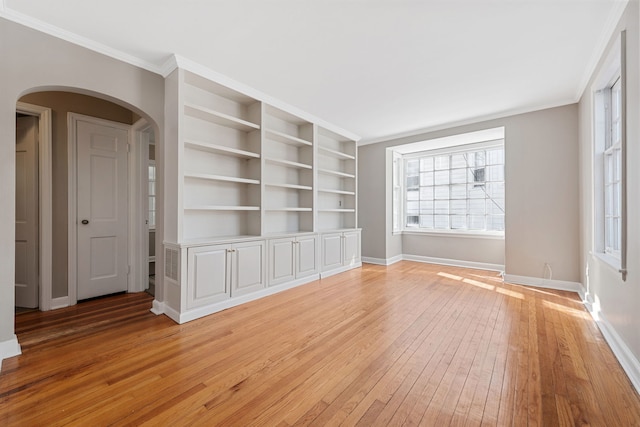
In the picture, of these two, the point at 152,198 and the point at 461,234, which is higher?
the point at 152,198

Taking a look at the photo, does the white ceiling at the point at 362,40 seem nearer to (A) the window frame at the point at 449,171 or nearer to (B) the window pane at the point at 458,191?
(A) the window frame at the point at 449,171

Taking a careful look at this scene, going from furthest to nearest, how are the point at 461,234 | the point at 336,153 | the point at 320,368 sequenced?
the point at 461,234 → the point at 336,153 → the point at 320,368

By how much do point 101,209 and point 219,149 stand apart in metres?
1.70

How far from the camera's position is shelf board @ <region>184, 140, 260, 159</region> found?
9.67 feet

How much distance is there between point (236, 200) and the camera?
11.9ft

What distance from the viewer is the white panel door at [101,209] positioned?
3229mm

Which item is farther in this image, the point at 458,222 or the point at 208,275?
the point at 458,222

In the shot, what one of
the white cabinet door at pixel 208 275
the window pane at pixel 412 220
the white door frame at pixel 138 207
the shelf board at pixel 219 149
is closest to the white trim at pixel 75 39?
the shelf board at pixel 219 149

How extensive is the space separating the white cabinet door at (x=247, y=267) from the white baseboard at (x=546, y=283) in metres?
3.63

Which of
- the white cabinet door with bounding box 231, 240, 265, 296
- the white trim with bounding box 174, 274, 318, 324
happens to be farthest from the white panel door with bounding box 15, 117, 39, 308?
the white cabinet door with bounding box 231, 240, 265, 296

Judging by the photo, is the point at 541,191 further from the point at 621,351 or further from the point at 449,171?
the point at 621,351

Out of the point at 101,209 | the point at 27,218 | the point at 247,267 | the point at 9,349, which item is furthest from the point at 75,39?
the point at 247,267

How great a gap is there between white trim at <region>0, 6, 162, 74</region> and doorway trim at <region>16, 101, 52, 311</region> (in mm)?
1091

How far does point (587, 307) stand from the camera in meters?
3.01
